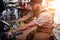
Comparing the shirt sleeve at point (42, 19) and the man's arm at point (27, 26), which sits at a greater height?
the shirt sleeve at point (42, 19)

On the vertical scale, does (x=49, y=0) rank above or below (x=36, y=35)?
above

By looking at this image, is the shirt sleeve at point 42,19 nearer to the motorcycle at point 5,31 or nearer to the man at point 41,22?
the man at point 41,22

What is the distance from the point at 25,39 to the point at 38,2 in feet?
0.99

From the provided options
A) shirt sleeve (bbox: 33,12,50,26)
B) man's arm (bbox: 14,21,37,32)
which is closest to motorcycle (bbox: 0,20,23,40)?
man's arm (bbox: 14,21,37,32)

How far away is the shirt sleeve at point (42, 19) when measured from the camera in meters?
1.29

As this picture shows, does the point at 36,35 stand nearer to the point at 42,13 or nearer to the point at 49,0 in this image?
the point at 42,13

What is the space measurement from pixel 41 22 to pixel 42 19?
0.02 meters

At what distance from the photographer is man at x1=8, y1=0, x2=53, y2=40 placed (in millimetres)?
1293

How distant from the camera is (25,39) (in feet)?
4.31

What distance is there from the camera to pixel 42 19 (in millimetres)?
1294

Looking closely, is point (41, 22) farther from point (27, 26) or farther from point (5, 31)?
point (5, 31)

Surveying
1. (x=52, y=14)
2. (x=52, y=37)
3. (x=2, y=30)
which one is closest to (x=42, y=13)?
(x=52, y=14)

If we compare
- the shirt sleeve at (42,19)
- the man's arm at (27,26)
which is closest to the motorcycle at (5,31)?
the man's arm at (27,26)

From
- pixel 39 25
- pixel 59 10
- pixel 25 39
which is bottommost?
pixel 25 39
